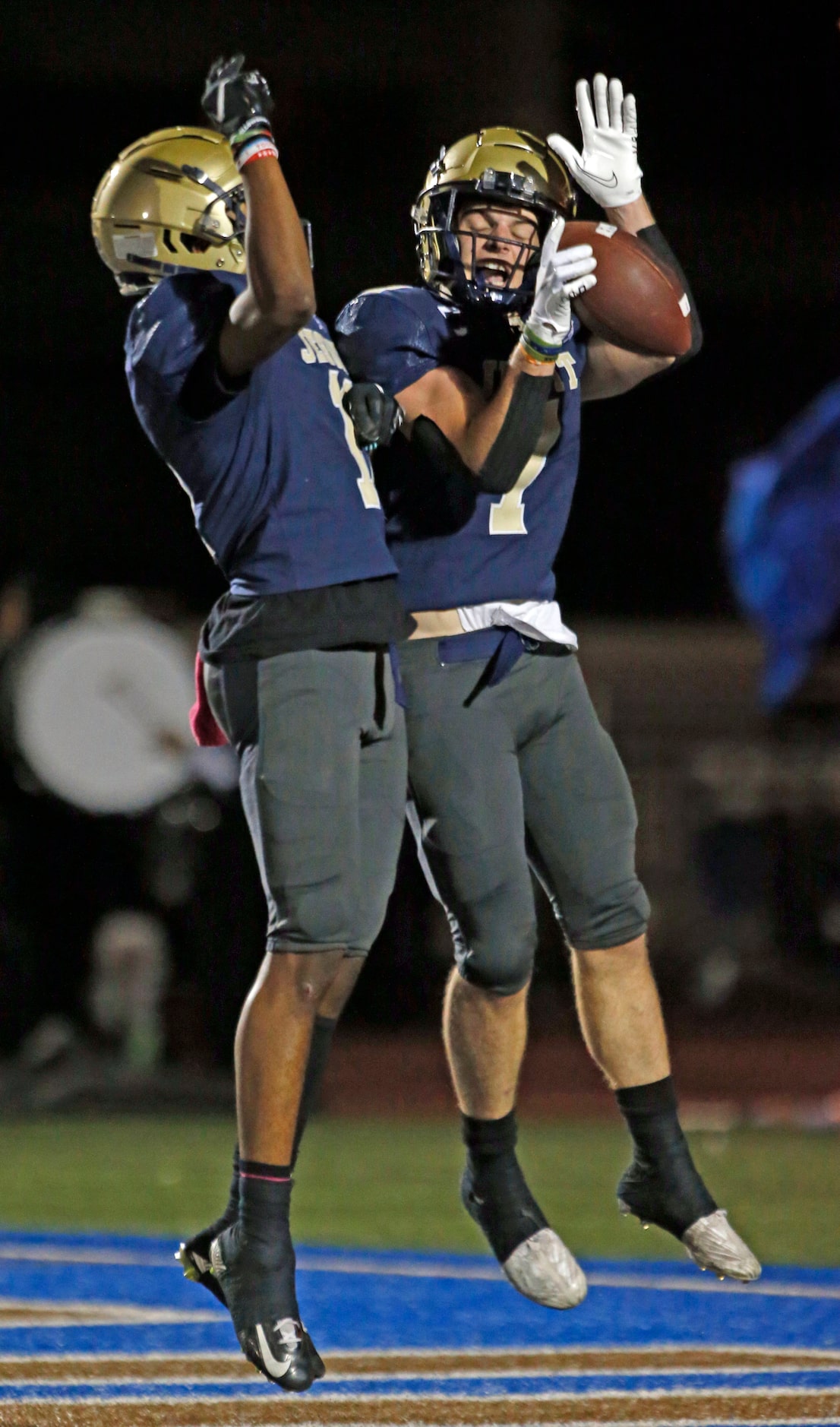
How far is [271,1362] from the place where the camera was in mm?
3270

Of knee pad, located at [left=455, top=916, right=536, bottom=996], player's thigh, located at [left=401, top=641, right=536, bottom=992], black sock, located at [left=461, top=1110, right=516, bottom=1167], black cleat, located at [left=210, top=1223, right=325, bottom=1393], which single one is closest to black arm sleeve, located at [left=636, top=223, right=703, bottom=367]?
player's thigh, located at [left=401, top=641, right=536, bottom=992]

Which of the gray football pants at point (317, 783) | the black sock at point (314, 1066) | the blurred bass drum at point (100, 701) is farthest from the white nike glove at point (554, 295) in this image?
the blurred bass drum at point (100, 701)

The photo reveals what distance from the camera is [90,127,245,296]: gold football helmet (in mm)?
3605

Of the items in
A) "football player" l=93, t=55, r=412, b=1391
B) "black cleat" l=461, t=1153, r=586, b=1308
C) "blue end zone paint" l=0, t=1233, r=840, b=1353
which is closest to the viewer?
"football player" l=93, t=55, r=412, b=1391

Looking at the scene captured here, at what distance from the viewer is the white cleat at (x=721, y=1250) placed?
11.9 feet

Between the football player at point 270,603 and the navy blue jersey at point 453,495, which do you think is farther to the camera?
the navy blue jersey at point 453,495

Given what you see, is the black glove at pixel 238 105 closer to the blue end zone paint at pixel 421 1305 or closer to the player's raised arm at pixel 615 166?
the player's raised arm at pixel 615 166

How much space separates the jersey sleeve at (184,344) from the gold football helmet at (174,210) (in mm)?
64

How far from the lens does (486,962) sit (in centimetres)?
376

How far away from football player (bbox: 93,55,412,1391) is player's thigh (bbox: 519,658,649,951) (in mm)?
287

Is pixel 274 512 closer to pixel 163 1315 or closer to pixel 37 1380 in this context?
pixel 37 1380

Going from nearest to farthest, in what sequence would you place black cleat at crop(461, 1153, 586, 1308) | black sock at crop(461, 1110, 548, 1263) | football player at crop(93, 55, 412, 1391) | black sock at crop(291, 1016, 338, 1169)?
football player at crop(93, 55, 412, 1391), black sock at crop(291, 1016, 338, 1169), black cleat at crop(461, 1153, 586, 1308), black sock at crop(461, 1110, 548, 1263)

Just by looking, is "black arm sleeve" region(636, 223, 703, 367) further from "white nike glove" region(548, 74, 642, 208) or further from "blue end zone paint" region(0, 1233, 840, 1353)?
"blue end zone paint" region(0, 1233, 840, 1353)

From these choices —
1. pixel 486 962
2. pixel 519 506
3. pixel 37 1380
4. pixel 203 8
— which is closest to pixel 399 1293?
pixel 37 1380
